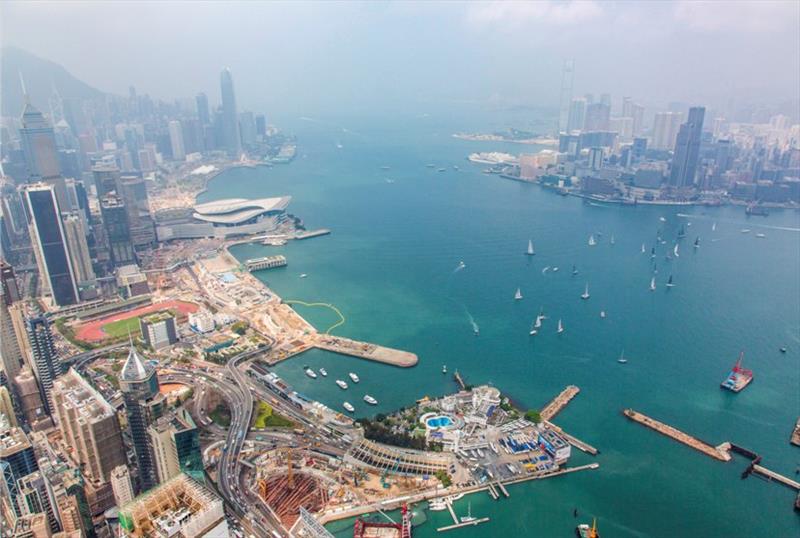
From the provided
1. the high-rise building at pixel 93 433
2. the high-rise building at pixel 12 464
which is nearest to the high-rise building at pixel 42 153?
the high-rise building at pixel 93 433

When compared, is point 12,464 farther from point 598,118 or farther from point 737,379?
point 598,118

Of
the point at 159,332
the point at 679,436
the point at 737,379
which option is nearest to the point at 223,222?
the point at 159,332

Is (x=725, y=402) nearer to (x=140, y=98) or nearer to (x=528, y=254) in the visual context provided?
(x=528, y=254)

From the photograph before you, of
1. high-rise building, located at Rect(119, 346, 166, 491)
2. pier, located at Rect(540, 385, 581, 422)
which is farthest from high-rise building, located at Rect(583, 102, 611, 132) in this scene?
high-rise building, located at Rect(119, 346, 166, 491)

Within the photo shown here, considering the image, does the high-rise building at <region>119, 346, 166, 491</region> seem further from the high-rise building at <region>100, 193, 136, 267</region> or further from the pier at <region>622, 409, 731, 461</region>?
the high-rise building at <region>100, 193, 136, 267</region>

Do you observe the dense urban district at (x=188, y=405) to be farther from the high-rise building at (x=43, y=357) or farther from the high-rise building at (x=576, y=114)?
the high-rise building at (x=576, y=114)

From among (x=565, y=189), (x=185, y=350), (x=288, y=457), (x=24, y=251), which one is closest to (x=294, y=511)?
(x=288, y=457)
